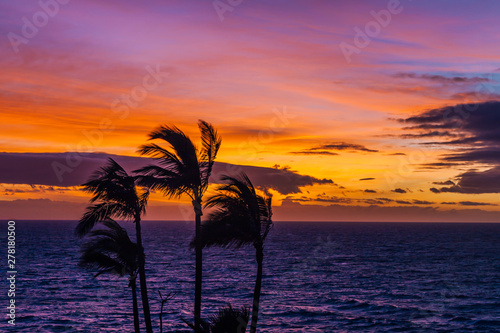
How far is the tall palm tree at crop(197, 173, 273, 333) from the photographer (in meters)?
17.8

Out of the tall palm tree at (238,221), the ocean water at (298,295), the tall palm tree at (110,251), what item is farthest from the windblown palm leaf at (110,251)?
the ocean water at (298,295)

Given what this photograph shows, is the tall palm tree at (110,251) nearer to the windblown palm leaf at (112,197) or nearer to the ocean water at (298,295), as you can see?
the windblown palm leaf at (112,197)

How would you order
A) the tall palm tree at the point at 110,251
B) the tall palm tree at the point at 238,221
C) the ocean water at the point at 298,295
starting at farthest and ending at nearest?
the ocean water at the point at 298,295 < the tall palm tree at the point at 110,251 < the tall palm tree at the point at 238,221

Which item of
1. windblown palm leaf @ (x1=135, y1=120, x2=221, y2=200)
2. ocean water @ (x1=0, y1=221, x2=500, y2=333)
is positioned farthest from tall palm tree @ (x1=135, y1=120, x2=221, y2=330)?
ocean water @ (x1=0, y1=221, x2=500, y2=333)

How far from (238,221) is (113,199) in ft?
20.8

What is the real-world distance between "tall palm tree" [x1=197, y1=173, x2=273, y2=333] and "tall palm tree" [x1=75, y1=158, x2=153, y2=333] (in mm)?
4193

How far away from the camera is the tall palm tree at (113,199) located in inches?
810

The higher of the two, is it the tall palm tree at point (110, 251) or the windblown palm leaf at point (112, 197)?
the windblown palm leaf at point (112, 197)

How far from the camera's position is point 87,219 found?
2088 cm

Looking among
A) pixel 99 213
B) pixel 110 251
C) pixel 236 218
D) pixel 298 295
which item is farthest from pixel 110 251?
pixel 298 295

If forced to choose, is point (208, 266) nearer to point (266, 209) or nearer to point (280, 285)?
point (280, 285)

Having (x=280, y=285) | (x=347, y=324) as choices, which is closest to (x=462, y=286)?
(x=280, y=285)

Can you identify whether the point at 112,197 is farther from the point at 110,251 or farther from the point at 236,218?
the point at 236,218

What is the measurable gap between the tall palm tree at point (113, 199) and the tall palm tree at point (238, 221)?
4193 millimetres
